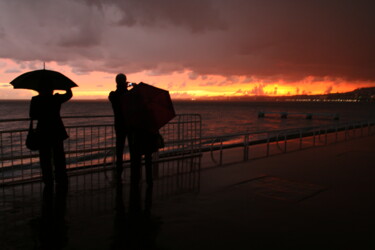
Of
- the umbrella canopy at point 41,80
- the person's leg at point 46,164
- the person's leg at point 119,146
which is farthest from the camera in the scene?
the person's leg at point 119,146

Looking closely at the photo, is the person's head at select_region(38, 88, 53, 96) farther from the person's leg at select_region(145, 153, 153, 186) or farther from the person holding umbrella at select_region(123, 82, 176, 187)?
the person's leg at select_region(145, 153, 153, 186)

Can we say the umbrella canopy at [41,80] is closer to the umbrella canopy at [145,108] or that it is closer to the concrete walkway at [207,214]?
the umbrella canopy at [145,108]

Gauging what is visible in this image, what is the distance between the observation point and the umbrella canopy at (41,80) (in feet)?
16.5

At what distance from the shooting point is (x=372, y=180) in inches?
268

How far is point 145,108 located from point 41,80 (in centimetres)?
176

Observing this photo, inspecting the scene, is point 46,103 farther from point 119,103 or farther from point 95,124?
point 95,124

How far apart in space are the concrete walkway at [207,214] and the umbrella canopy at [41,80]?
1.84 meters

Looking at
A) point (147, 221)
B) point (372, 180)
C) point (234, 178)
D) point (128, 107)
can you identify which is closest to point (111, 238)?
point (147, 221)

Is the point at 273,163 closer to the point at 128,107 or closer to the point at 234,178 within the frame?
the point at 234,178

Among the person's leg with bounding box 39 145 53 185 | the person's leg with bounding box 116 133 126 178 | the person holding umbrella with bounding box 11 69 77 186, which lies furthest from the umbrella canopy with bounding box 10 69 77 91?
the person's leg with bounding box 116 133 126 178

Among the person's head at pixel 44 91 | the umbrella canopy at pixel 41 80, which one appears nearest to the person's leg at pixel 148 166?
the umbrella canopy at pixel 41 80

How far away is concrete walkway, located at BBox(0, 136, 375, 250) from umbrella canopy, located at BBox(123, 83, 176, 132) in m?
1.25

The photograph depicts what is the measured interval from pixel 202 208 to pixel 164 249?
146cm

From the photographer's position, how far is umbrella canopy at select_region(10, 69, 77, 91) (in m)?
5.03
